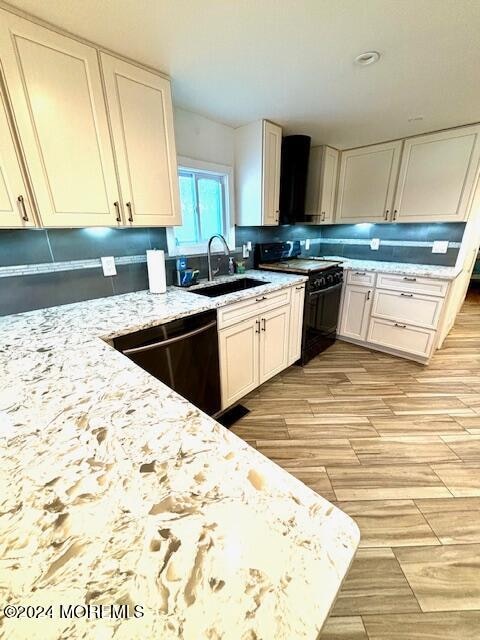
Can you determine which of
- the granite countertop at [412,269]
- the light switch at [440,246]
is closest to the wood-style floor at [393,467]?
the granite countertop at [412,269]

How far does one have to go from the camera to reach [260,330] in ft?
7.03

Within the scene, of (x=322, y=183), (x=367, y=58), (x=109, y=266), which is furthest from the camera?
(x=322, y=183)

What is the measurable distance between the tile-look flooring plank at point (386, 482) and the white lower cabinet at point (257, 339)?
0.86 m

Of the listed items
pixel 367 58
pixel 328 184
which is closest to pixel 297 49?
pixel 367 58

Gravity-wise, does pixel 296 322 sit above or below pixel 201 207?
below

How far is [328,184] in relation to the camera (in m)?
3.18

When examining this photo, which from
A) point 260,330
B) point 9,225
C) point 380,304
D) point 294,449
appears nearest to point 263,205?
point 260,330

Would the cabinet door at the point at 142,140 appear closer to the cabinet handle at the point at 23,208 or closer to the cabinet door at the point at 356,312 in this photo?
the cabinet handle at the point at 23,208

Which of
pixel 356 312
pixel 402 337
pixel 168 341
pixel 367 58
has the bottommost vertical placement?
pixel 402 337

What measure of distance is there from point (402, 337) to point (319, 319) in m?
0.93

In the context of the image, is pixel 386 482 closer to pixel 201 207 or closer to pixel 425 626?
pixel 425 626

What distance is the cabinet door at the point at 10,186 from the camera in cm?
114

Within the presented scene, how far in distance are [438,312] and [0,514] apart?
3199mm

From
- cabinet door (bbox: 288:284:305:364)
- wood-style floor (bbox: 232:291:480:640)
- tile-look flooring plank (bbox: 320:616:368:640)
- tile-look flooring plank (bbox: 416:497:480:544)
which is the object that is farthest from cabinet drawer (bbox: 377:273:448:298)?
tile-look flooring plank (bbox: 320:616:368:640)
